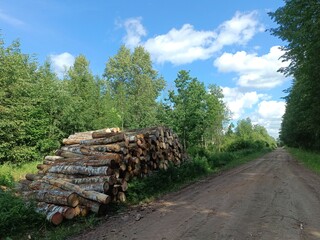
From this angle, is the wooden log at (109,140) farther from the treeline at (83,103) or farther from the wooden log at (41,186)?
the treeline at (83,103)

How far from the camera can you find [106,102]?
3325cm

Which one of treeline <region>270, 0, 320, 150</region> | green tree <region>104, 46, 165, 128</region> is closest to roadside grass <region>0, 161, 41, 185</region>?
treeline <region>270, 0, 320, 150</region>

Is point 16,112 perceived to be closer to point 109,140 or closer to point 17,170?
point 17,170

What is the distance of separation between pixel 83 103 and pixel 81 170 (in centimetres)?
1718

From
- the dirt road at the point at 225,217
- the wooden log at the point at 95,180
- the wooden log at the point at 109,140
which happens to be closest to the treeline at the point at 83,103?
the wooden log at the point at 109,140

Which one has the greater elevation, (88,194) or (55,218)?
(88,194)

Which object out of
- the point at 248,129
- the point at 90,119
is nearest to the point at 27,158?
the point at 90,119

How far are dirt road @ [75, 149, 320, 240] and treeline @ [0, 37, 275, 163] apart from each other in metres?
A: 12.4

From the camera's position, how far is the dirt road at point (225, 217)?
6.15m

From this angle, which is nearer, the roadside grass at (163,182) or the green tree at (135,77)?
the roadside grass at (163,182)

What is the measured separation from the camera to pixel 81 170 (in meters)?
10.0

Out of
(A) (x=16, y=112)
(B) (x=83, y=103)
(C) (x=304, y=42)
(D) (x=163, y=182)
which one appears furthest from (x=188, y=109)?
(D) (x=163, y=182)

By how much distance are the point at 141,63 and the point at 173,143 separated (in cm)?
3683

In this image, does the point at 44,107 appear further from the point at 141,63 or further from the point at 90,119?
the point at 141,63
